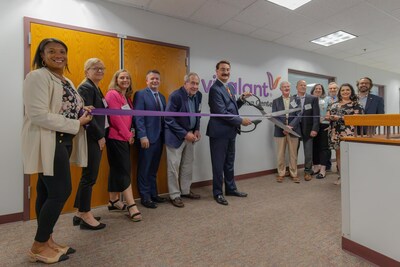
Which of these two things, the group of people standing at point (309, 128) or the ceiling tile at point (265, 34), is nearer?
the group of people standing at point (309, 128)

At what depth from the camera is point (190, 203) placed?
277cm

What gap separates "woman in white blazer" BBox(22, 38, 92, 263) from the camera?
54.9 inches

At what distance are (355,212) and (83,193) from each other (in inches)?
85.5

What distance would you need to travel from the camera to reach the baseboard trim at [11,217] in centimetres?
225

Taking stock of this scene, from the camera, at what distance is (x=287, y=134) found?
3881mm

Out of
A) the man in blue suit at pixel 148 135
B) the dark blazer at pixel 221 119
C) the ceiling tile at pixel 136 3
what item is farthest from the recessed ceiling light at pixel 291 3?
the man in blue suit at pixel 148 135

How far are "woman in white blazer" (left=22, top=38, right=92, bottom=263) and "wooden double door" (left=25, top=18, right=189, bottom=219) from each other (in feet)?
3.54

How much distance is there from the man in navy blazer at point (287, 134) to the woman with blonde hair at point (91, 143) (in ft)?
9.51

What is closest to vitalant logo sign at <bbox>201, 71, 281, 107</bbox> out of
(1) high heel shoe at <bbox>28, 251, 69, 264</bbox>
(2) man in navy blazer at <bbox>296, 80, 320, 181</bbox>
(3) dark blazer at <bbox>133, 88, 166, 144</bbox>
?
(2) man in navy blazer at <bbox>296, 80, 320, 181</bbox>

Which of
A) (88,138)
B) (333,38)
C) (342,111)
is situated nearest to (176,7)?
(88,138)

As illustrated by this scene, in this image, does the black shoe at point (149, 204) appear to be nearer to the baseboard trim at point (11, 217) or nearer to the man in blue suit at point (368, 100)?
the baseboard trim at point (11, 217)

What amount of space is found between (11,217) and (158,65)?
2.37 meters

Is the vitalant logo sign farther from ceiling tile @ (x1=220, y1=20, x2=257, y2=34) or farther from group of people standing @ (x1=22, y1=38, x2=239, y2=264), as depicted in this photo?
group of people standing @ (x1=22, y1=38, x2=239, y2=264)

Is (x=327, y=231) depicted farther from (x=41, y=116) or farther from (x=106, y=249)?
(x=41, y=116)
